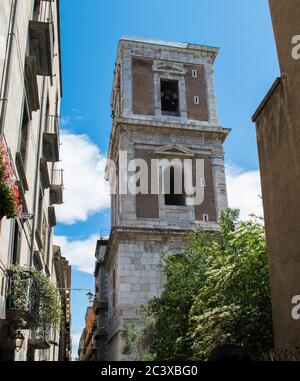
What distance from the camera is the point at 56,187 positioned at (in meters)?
19.8

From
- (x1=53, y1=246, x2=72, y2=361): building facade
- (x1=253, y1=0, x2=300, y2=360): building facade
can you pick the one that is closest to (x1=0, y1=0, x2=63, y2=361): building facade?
(x1=53, y1=246, x2=72, y2=361): building facade

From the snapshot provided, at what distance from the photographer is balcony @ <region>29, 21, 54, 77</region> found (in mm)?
12102

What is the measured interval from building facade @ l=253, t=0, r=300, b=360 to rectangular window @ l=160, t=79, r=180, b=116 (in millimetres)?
20972

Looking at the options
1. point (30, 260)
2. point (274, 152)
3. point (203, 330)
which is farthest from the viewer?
point (30, 260)

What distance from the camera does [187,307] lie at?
51.4ft

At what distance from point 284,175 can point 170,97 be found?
916 inches

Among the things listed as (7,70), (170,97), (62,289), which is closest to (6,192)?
(7,70)

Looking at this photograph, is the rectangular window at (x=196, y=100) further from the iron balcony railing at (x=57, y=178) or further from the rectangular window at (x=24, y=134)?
the rectangular window at (x=24, y=134)

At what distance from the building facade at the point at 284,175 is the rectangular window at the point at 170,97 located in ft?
68.8

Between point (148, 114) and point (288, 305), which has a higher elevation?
point (148, 114)
